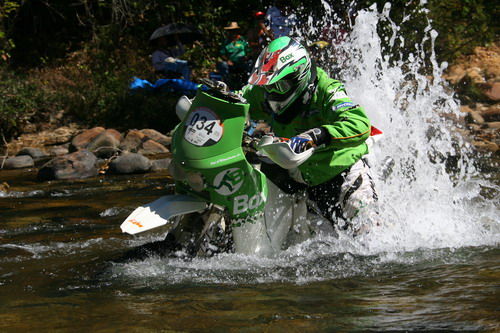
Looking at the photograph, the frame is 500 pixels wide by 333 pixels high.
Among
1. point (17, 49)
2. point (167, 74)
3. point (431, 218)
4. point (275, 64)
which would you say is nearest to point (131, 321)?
point (275, 64)

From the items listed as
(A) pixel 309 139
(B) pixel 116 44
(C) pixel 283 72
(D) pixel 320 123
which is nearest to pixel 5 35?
(B) pixel 116 44

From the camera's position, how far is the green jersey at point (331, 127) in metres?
4.64

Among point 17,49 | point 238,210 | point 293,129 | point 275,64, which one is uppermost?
point 17,49

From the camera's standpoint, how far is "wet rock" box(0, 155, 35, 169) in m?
11.8

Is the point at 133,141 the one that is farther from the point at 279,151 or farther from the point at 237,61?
the point at 279,151

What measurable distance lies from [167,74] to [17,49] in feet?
18.9

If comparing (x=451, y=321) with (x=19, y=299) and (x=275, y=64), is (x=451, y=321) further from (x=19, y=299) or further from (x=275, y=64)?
(x=19, y=299)

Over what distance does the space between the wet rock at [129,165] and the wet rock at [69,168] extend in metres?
0.32

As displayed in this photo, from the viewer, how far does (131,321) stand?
12.0 feet

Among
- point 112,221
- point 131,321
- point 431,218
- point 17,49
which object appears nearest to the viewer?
point 131,321

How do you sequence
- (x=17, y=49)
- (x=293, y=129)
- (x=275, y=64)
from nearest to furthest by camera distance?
(x=275, y=64), (x=293, y=129), (x=17, y=49)

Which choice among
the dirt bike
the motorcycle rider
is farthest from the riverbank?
the dirt bike

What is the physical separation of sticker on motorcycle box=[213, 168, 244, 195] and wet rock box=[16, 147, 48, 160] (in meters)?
9.14

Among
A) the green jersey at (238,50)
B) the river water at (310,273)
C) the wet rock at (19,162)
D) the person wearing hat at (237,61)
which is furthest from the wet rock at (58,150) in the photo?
the river water at (310,273)
